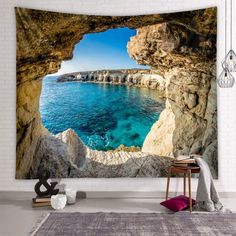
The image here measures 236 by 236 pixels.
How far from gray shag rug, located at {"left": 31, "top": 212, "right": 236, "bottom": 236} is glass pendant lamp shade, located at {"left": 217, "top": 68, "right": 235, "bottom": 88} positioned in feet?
5.05

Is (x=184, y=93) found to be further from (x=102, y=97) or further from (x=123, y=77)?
(x=102, y=97)

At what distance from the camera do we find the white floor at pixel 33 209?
139 inches

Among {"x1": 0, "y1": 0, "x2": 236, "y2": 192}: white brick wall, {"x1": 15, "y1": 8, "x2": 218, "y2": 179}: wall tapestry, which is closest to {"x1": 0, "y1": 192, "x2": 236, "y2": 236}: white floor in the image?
{"x1": 0, "y1": 0, "x2": 236, "y2": 192}: white brick wall

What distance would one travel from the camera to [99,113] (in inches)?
189

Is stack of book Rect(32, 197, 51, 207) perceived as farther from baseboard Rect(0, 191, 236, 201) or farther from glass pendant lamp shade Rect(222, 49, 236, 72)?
glass pendant lamp shade Rect(222, 49, 236, 72)

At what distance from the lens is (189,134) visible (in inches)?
188

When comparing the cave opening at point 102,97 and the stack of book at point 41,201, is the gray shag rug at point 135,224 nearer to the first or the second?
the stack of book at point 41,201

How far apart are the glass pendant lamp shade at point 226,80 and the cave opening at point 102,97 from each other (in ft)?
2.31

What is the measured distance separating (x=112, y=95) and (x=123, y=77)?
246 millimetres

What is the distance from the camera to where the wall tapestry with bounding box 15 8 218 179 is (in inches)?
186

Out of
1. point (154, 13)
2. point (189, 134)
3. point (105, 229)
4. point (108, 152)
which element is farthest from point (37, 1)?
point (105, 229)

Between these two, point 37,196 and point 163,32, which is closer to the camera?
point 37,196

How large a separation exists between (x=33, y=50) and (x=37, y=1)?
1.83ft

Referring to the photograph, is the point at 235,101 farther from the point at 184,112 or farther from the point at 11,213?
the point at 11,213
